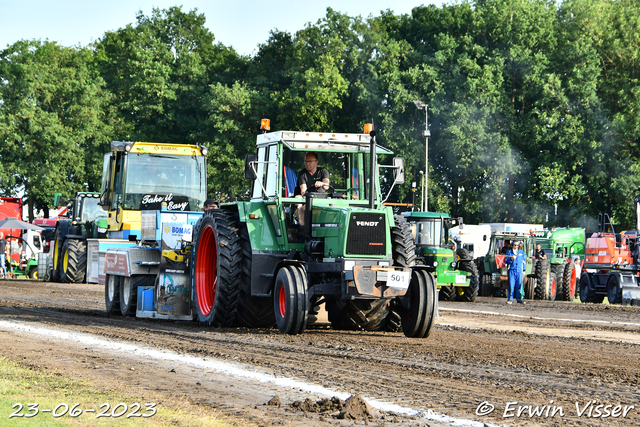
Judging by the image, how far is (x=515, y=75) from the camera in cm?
4538

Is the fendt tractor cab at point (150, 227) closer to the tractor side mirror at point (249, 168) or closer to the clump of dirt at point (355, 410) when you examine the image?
the tractor side mirror at point (249, 168)

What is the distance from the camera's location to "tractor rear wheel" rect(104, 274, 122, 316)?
14.7m

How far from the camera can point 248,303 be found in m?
12.1

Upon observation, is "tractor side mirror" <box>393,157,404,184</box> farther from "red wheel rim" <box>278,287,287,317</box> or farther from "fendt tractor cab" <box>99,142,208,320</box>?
"fendt tractor cab" <box>99,142,208,320</box>

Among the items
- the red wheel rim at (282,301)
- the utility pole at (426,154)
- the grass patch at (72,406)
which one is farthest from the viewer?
the utility pole at (426,154)

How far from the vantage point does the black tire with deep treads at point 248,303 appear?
11812mm

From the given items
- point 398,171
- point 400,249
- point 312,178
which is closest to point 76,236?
point 312,178

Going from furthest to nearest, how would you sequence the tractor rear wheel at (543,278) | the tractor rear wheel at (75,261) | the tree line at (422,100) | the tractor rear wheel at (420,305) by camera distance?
the tree line at (422,100), the tractor rear wheel at (543,278), the tractor rear wheel at (75,261), the tractor rear wheel at (420,305)

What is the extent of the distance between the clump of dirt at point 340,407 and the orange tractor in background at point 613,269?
67.5 feet

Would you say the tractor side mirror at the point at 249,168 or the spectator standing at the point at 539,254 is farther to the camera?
the spectator standing at the point at 539,254

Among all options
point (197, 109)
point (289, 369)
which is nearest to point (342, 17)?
point (197, 109)

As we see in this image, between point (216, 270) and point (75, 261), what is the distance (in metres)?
14.5

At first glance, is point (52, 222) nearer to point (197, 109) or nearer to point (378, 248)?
point (197, 109)

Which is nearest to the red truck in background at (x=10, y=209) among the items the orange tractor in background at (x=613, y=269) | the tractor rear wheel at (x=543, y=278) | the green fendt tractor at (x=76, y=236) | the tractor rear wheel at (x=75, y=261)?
the green fendt tractor at (x=76, y=236)
